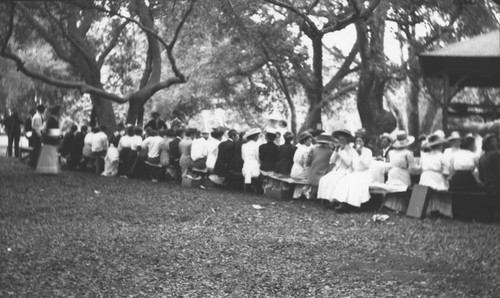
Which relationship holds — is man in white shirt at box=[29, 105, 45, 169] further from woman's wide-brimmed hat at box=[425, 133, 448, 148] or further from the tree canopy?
woman's wide-brimmed hat at box=[425, 133, 448, 148]

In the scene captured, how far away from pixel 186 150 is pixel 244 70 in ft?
30.9

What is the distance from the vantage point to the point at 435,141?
42.1 feet

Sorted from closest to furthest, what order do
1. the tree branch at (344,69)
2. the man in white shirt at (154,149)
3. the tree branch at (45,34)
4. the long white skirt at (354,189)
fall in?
the long white skirt at (354,189), the man in white shirt at (154,149), the tree branch at (45,34), the tree branch at (344,69)

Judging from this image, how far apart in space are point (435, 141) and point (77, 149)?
13950 millimetres

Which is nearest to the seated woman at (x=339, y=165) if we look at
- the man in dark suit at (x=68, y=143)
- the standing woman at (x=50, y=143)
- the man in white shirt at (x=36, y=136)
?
the standing woman at (x=50, y=143)

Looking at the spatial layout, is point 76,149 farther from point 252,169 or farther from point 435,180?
point 435,180

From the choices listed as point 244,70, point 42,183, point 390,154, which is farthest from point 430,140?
point 244,70

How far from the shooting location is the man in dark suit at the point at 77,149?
22.8 m

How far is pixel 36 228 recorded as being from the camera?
1000 centimetres

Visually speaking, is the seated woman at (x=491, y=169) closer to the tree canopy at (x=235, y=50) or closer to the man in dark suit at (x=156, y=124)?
the tree canopy at (x=235, y=50)

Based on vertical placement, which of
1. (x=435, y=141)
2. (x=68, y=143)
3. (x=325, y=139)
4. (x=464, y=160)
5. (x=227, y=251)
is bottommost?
(x=227, y=251)

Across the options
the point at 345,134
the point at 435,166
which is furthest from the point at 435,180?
the point at 345,134

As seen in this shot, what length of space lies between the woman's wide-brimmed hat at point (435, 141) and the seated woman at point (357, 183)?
1221 millimetres

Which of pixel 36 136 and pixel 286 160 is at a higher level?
pixel 286 160
